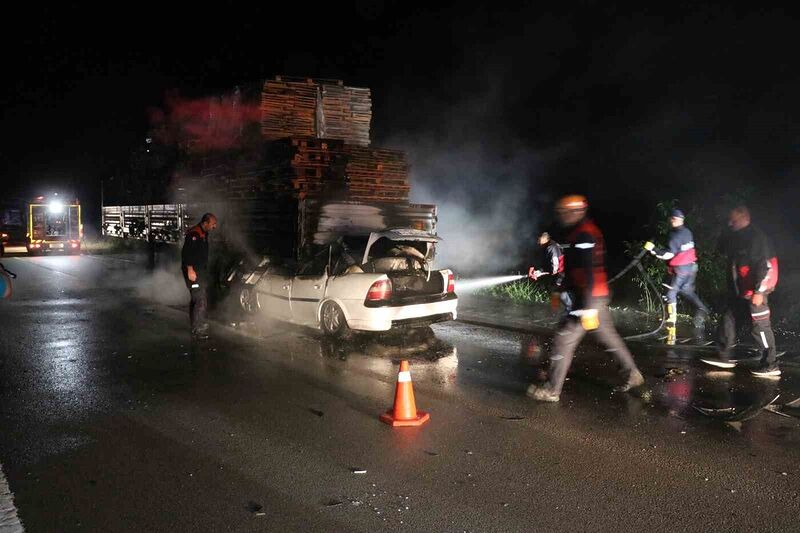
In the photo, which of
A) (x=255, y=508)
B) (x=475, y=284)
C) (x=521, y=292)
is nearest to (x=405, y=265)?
(x=521, y=292)

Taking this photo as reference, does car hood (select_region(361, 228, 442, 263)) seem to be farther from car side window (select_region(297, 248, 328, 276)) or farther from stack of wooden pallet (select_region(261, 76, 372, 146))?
stack of wooden pallet (select_region(261, 76, 372, 146))

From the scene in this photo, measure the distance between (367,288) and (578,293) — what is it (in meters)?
3.30

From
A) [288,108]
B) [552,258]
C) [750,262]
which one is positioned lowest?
[552,258]

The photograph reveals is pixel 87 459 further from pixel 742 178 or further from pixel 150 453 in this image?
pixel 742 178

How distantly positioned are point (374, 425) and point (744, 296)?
14.4ft

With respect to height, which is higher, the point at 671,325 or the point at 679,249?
the point at 679,249

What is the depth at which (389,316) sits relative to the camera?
333 inches

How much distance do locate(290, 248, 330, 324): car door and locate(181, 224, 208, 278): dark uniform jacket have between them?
137 cm

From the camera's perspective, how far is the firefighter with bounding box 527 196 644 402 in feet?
19.1

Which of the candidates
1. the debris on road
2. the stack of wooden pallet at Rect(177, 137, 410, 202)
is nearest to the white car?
the stack of wooden pallet at Rect(177, 137, 410, 202)

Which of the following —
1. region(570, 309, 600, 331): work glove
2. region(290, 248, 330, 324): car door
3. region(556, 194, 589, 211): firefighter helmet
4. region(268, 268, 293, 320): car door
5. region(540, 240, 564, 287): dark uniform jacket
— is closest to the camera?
region(570, 309, 600, 331): work glove

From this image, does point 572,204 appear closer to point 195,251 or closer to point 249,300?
point 195,251

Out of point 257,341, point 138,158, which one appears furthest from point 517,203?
point 138,158

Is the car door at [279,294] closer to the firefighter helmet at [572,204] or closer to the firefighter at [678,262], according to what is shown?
the firefighter helmet at [572,204]
